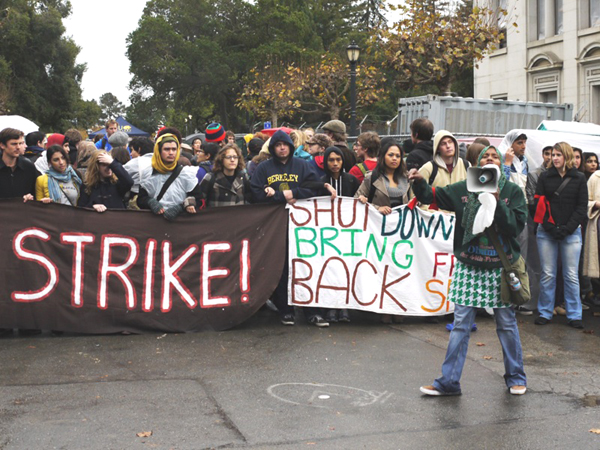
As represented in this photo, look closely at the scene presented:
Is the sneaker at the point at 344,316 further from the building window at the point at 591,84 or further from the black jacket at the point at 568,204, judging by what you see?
the building window at the point at 591,84

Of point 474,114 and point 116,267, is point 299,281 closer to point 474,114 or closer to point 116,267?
point 116,267

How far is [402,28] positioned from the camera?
2530cm

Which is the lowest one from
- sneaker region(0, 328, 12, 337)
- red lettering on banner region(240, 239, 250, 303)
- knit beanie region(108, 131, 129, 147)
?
sneaker region(0, 328, 12, 337)

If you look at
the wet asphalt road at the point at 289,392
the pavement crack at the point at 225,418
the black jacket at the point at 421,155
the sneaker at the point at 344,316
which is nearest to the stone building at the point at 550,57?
the black jacket at the point at 421,155

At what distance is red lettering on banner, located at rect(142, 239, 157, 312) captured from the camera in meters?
8.08

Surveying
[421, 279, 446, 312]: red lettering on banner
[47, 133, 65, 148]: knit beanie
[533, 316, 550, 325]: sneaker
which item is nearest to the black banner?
[421, 279, 446, 312]: red lettering on banner

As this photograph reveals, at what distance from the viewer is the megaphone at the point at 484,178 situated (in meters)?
5.86

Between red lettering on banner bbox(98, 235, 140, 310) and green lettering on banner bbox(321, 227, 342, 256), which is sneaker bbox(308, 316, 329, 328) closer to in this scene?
Answer: green lettering on banner bbox(321, 227, 342, 256)

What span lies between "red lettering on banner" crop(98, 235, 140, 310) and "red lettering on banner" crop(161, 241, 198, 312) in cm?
28

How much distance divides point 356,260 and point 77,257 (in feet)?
9.19

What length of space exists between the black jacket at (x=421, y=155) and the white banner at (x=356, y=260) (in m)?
0.66

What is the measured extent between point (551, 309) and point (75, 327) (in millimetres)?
4964

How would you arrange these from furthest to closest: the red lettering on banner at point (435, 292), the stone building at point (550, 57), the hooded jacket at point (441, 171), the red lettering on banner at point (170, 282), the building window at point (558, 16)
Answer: the building window at point (558, 16) < the stone building at point (550, 57) < the red lettering on banner at point (435, 292) < the hooded jacket at point (441, 171) < the red lettering on banner at point (170, 282)

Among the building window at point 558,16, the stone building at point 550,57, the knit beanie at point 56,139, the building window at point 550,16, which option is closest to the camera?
the knit beanie at point 56,139
